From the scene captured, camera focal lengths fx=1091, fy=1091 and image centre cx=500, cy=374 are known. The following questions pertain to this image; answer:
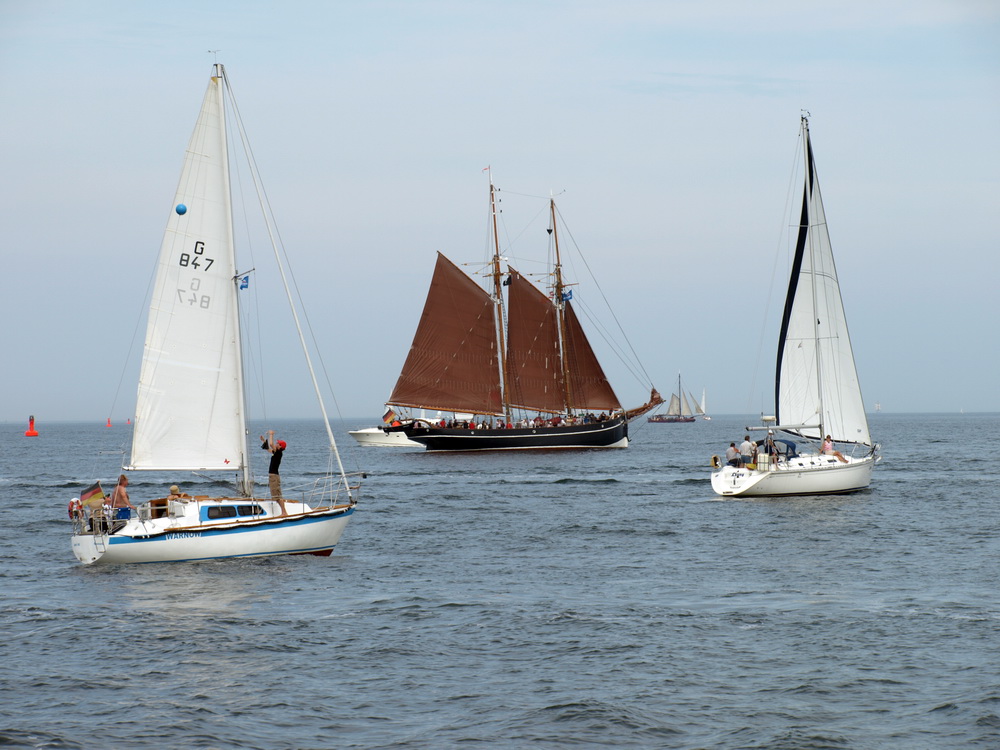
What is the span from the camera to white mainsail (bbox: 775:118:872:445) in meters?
50.0

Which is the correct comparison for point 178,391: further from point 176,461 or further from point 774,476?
point 774,476

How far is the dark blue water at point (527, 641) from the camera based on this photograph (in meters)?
16.3

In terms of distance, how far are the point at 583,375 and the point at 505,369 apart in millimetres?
7782

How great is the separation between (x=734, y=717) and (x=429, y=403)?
8189 cm

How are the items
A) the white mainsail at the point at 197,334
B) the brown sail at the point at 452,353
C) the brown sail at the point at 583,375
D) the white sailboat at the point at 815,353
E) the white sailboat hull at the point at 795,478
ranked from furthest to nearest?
1. the brown sail at the point at 583,375
2. the brown sail at the point at 452,353
3. the white sailboat at the point at 815,353
4. the white sailboat hull at the point at 795,478
5. the white mainsail at the point at 197,334

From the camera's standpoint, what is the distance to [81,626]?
74.6 ft

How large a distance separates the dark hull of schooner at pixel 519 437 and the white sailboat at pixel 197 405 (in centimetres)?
7158

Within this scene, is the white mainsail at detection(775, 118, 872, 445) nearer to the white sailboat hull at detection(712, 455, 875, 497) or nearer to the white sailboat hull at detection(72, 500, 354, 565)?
the white sailboat hull at detection(712, 455, 875, 497)

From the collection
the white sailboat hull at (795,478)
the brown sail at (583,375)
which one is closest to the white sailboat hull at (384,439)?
the brown sail at (583,375)

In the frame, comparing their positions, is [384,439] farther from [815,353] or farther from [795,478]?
[795,478]

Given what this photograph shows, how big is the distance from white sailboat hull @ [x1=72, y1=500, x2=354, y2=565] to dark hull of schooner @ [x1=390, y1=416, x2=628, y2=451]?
72.1 m

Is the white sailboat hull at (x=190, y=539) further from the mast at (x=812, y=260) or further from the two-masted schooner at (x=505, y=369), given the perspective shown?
the two-masted schooner at (x=505, y=369)

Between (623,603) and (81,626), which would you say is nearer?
(81,626)

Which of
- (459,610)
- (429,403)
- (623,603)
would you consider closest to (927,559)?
(623,603)
